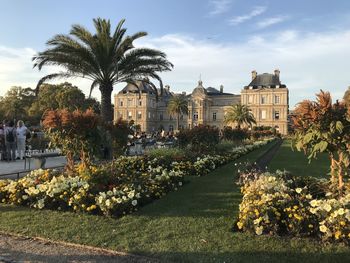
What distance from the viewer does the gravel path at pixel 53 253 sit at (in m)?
4.46

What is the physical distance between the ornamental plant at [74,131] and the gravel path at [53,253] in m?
3.68

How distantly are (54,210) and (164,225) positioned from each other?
7.62 ft

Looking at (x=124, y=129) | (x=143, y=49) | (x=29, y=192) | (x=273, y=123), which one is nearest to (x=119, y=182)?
(x=29, y=192)

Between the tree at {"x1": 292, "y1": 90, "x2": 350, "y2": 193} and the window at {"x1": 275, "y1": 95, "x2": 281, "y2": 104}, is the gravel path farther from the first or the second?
the window at {"x1": 275, "y1": 95, "x2": 281, "y2": 104}

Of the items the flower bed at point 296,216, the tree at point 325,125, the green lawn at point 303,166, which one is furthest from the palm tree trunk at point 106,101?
the flower bed at point 296,216

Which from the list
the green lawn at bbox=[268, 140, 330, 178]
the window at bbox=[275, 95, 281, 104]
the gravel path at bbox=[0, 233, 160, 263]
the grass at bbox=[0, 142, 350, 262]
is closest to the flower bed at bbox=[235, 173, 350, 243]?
the grass at bbox=[0, 142, 350, 262]

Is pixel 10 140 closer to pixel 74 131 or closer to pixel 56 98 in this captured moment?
pixel 74 131

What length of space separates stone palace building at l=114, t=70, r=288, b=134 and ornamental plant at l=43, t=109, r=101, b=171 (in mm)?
71721

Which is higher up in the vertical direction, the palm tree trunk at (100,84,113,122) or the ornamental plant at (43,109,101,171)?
the palm tree trunk at (100,84,113,122)

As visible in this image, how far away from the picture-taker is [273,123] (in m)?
82.2

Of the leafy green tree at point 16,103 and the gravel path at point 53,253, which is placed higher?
the leafy green tree at point 16,103

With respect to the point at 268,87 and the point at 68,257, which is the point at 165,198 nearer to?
the point at 68,257

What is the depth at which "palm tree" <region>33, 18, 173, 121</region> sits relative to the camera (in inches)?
610

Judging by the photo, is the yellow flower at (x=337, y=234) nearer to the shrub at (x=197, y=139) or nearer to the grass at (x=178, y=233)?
the grass at (x=178, y=233)
